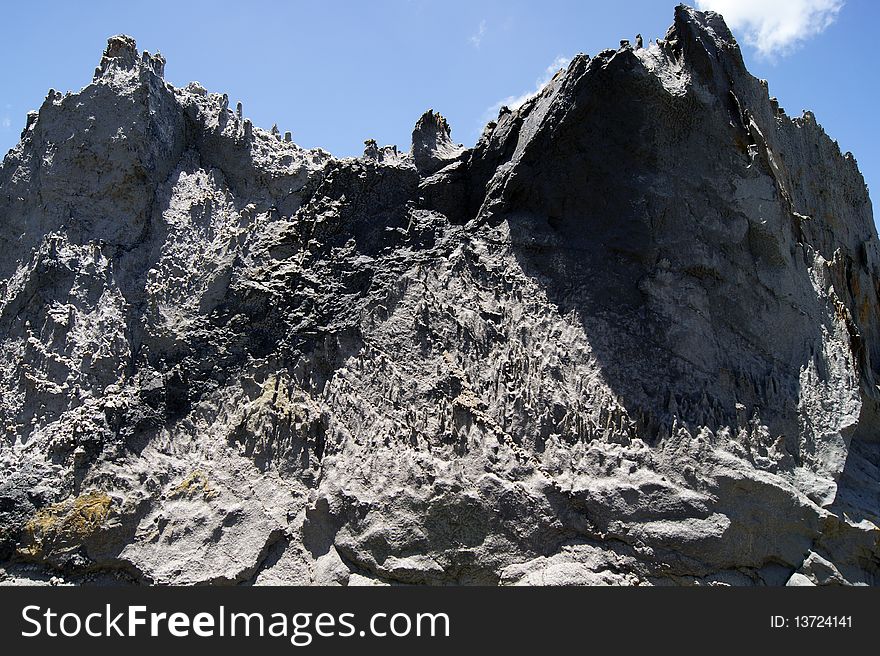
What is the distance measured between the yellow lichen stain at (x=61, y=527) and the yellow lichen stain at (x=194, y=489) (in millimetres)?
508

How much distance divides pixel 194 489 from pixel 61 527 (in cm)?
99

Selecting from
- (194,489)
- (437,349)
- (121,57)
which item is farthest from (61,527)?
(121,57)

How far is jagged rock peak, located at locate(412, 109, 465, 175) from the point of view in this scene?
790 cm

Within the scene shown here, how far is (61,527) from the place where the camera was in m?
6.14

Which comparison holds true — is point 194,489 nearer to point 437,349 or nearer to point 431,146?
point 437,349

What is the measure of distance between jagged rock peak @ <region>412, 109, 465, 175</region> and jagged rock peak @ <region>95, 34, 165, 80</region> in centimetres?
271

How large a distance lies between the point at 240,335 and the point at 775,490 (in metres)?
4.55

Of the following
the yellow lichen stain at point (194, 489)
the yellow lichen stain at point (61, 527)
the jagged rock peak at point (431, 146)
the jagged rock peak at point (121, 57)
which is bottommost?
the yellow lichen stain at point (61, 527)

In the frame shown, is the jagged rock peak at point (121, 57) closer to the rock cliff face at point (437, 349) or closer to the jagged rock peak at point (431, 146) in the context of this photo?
the rock cliff face at point (437, 349)

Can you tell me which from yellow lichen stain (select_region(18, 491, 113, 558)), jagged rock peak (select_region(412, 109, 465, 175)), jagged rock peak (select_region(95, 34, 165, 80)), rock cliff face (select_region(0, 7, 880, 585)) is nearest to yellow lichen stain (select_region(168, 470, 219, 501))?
rock cliff face (select_region(0, 7, 880, 585))

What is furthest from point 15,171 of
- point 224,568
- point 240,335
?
point 224,568

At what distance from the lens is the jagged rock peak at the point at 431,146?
7902mm

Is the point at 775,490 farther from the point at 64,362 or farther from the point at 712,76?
the point at 64,362

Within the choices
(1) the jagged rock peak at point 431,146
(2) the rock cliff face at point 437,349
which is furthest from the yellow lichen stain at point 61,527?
(1) the jagged rock peak at point 431,146
